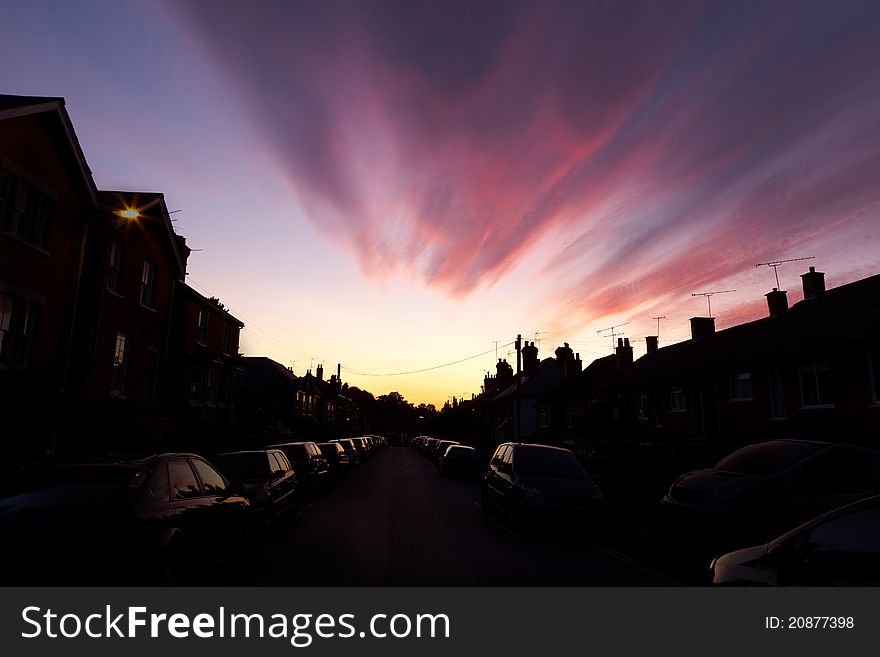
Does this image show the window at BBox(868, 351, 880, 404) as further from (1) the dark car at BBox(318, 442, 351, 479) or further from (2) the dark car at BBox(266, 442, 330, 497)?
(1) the dark car at BBox(318, 442, 351, 479)

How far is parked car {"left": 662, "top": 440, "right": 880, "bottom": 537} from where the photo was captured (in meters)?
7.72

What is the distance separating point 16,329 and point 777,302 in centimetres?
Answer: 2868

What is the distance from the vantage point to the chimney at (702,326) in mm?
31656

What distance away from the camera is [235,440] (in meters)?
24.1

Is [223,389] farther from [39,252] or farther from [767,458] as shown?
[767,458]

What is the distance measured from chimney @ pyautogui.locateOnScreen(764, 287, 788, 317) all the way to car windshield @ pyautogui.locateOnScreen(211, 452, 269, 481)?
23527 millimetres

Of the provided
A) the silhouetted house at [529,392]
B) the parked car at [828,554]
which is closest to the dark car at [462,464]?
the parked car at [828,554]

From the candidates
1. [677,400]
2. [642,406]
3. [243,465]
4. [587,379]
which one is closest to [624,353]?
[587,379]

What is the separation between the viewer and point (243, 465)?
11.0 metres

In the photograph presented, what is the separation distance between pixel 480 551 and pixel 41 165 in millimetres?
15538

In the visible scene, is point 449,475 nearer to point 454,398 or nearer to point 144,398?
point 144,398

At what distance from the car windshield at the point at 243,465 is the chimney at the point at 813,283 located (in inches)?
914

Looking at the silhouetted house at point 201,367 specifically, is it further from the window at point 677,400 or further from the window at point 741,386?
the window at point 741,386

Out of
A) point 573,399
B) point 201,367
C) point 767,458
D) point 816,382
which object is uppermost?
point 201,367
